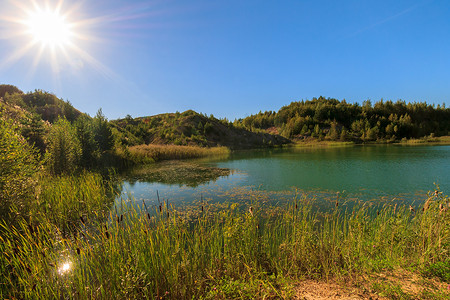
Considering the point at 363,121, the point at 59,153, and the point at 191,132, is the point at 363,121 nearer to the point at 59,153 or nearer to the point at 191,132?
the point at 191,132

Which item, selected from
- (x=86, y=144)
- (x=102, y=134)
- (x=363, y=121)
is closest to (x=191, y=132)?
(x=102, y=134)

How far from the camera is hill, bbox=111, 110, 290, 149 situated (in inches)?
1921

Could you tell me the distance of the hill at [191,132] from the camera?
4878 centimetres

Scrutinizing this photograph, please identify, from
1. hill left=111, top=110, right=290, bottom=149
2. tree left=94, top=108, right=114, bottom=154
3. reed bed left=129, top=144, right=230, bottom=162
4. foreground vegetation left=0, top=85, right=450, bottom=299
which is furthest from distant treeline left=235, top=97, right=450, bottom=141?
foreground vegetation left=0, top=85, right=450, bottom=299

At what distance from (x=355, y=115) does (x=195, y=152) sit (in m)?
98.2

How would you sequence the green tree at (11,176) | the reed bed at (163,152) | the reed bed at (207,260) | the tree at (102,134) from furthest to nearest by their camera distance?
the reed bed at (163,152) → the tree at (102,134) → the green tree at (11,176) → the reed bed at (207,260)

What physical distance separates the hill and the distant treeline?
9966 mm

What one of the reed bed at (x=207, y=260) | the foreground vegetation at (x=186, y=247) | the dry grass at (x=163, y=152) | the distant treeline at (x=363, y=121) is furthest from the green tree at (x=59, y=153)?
the distant treeline at (x=363, y=121)

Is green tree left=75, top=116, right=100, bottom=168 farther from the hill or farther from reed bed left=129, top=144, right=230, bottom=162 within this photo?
the hill

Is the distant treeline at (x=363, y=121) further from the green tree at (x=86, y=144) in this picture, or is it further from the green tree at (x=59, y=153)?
the green tree at (x=59, y=153)

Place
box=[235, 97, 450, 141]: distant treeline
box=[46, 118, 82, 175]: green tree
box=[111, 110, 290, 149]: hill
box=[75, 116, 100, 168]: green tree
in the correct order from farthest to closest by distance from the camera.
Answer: box=[235, 97, 450, 141]: distant treeline < box=[111, 110, 290, 149]: hill < box=[75, 116, 100, 168]: green tree < box=[46, 118, 82, 175]: green tree

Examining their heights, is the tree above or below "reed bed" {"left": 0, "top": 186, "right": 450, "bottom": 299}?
above

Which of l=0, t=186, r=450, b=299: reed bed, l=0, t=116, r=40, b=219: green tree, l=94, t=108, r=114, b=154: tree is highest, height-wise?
l=94, t=108, r=114, b=154: tree

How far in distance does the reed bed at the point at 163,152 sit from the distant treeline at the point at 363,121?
136 feet
